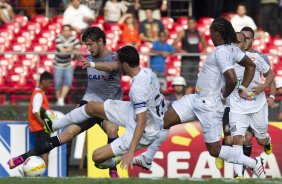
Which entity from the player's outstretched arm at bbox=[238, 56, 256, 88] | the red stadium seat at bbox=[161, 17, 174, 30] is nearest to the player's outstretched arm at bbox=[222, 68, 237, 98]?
the player's outstretched arm at bbox=[238, 56, 256, 88]

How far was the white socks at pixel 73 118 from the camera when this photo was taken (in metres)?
13.7

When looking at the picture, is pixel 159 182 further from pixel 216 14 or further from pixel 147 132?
pixel 216 14

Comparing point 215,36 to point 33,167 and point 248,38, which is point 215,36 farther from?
point 33,167

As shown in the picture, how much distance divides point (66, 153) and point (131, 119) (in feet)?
13.6

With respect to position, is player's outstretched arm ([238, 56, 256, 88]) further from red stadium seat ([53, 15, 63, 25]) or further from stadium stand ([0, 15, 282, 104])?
red stadium seat ([53, 15, 63, 25])

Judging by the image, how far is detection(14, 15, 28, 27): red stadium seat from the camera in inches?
898

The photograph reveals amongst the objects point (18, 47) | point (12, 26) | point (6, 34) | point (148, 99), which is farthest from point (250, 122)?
point (12, 26)

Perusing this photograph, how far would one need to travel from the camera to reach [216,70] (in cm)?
1335

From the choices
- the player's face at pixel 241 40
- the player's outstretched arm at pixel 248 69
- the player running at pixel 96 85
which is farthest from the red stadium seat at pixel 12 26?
the player's outstretched arm at pixel 248 69

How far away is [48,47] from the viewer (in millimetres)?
21656

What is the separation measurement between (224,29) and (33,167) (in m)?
3.01

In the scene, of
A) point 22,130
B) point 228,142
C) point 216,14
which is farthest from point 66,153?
point 216,14

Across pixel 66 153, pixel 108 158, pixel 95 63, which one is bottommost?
pixel 66 153

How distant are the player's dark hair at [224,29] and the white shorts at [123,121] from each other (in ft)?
4.65
